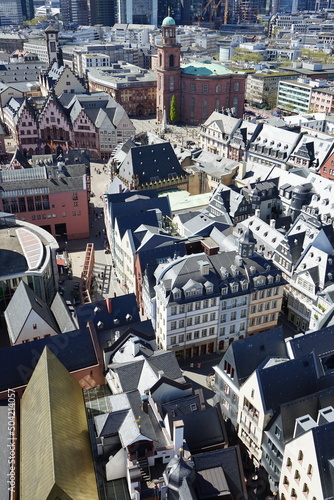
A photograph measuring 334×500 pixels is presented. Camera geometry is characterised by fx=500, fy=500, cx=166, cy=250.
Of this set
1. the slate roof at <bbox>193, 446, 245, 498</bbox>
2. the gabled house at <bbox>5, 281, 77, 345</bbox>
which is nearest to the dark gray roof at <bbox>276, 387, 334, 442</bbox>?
the slate roof at <bbox>193, 446, 245, 498</bbox>

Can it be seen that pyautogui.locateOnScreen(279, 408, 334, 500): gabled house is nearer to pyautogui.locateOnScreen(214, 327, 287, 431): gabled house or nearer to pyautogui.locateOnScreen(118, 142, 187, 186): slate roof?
pyautogui.locateOnScreen(214, 327, 287, 431): gabled house

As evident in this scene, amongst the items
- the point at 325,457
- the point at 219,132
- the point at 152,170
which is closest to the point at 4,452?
the point at 325,457

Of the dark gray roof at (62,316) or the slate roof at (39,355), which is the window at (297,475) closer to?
the slate roof at (39,355)

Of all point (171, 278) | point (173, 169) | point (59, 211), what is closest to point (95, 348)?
point (171, 278)

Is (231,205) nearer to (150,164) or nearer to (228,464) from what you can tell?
(150,164)

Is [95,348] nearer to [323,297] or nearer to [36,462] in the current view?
[36,462]
